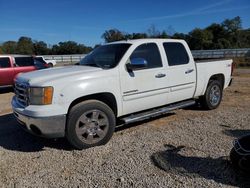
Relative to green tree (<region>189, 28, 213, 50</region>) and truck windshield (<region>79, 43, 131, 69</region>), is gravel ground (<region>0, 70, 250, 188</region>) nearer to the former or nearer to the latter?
truck windshield (<region>79, 43, 131, 69</region>)

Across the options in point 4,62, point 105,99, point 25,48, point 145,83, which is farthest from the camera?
point 25,48

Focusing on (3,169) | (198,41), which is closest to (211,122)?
(3,169)

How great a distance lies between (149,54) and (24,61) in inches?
360

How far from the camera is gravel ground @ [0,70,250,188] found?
3.79m

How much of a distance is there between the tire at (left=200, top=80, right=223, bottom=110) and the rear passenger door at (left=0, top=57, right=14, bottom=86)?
350 inches

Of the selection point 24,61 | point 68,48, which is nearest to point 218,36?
point 68,48

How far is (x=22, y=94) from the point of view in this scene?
4.96 metres

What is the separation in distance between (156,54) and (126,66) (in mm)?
954

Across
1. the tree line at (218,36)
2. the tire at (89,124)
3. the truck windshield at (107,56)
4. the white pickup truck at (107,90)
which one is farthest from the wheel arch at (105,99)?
the tree line at (218,36)

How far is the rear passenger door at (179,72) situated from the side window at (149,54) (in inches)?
10.2

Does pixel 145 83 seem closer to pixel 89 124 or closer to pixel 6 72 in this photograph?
pixel 89 124

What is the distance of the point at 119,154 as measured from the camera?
15.3ft

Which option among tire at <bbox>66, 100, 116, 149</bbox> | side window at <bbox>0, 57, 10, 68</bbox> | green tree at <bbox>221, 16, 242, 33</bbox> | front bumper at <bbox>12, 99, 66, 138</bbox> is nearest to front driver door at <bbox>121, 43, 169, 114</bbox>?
tire at <bbox>66, 100, 116, 149</bbox>

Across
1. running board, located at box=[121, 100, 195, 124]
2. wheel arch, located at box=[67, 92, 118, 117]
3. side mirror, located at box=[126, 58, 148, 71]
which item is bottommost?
running board, located at box=[121, 100, 195, 124]
